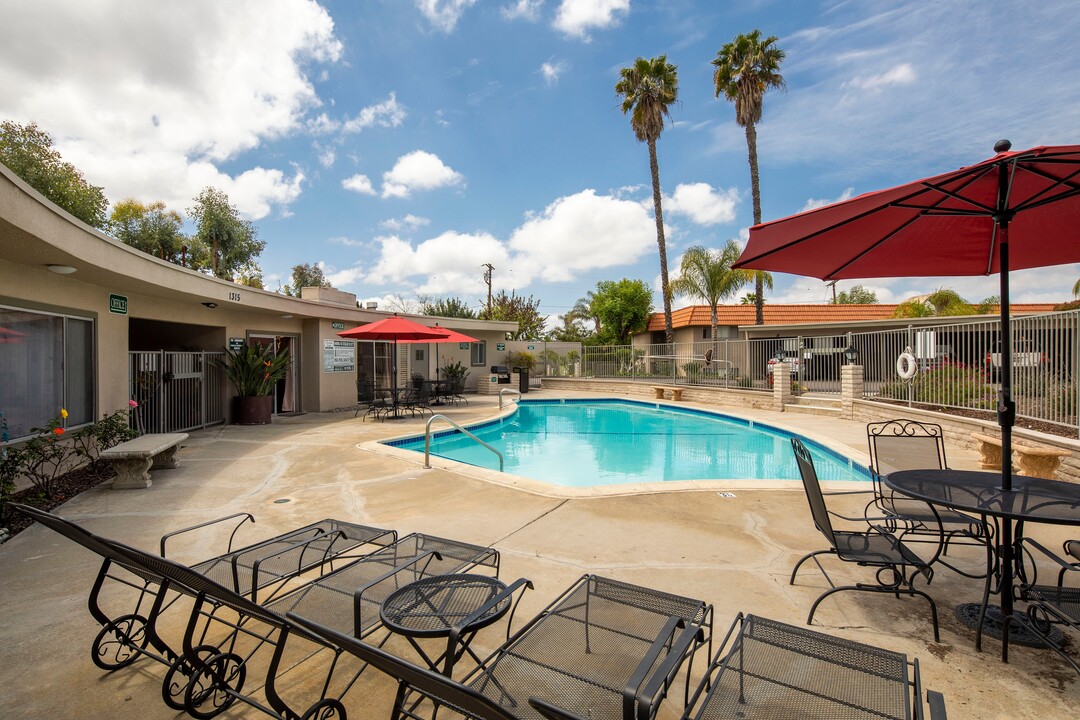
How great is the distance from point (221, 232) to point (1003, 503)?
4654cm

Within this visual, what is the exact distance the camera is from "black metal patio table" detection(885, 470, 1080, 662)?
8.13 feet

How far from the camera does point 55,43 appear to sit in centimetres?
1190

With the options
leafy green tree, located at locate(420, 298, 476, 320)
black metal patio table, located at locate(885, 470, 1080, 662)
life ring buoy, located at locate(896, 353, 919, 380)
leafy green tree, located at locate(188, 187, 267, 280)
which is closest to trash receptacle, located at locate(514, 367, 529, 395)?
leafy green tree, located at locate(420, 298, 476, 320)

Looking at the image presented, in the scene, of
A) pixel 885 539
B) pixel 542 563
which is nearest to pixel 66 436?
pixel 542 563

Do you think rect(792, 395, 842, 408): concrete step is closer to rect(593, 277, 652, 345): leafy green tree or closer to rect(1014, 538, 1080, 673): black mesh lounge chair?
rect(1014, 538, 1080, 673): black mesh lounge chair

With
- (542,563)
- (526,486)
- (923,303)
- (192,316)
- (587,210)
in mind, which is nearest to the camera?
(542,563)

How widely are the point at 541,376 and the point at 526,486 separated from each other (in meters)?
18.2

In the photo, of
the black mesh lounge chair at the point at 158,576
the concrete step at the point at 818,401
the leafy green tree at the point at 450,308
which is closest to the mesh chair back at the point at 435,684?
the black mesh lounge chair at the point at 158,576

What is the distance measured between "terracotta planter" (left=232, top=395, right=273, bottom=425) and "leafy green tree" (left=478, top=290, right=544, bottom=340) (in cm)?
2662

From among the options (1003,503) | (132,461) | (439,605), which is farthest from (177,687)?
(132,461)

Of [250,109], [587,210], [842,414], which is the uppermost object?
[587,210]

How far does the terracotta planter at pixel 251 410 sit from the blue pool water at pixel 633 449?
409 cm

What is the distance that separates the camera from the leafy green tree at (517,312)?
38.4 m

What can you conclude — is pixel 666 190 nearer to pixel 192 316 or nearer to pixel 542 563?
pixel 192 316
